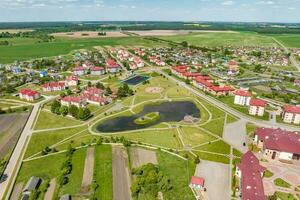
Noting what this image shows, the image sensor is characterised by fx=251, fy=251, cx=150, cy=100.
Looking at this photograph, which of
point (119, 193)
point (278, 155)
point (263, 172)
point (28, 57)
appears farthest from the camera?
point (28, 57)

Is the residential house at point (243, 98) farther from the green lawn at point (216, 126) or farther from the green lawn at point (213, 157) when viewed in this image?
the green lawn at point (213, 157)

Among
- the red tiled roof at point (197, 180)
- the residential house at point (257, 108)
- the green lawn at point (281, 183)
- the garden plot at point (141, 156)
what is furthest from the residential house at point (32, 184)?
the residential house at point (257, 108)

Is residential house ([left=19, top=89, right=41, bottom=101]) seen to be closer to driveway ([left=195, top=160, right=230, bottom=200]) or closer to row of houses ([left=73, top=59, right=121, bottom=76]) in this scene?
row of houses ([left=73, top=59, right=121, bottom=76])

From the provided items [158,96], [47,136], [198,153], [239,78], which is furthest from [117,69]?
[198,153]

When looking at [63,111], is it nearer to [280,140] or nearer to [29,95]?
[29,95]

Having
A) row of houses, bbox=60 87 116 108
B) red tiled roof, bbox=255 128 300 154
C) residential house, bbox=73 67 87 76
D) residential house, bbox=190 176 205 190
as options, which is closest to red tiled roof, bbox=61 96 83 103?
row of houses, bbox=60 87 116 108

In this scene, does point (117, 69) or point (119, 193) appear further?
point (117, 69)

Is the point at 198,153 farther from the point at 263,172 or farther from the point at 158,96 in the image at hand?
the point at 158,96
